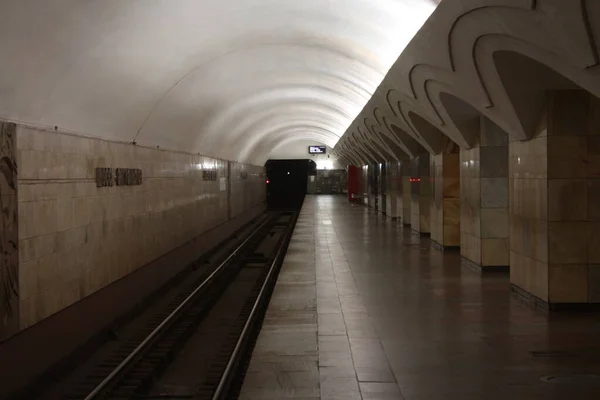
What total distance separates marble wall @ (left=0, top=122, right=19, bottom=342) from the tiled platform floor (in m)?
2.57

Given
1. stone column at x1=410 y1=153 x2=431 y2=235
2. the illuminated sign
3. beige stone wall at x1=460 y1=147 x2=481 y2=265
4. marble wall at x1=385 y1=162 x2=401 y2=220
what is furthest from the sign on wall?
the illuminated sign

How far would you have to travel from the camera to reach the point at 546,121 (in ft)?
25.0

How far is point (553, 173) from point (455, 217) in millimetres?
6078

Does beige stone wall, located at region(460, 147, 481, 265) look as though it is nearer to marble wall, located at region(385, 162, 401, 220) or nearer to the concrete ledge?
the concrete ledge

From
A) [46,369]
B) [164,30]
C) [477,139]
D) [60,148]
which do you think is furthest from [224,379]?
[477,139]

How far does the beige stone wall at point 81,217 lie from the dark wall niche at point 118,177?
98mm

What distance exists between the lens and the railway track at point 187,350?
272 inches

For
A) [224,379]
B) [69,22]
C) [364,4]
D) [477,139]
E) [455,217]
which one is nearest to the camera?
[224,379]

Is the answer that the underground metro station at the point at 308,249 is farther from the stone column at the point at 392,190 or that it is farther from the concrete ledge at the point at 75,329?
the stone column at the point at 392,190

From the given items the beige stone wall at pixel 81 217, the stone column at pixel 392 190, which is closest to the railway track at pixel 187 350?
the beige stone wall at pixel 81 217

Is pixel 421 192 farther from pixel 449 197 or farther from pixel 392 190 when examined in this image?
pixel 392 190

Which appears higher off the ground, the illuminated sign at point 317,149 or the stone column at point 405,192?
the illuminated sign at point 317,149

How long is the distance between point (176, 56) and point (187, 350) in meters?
4.55

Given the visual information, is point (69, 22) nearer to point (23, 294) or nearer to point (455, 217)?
point (23, 294)
